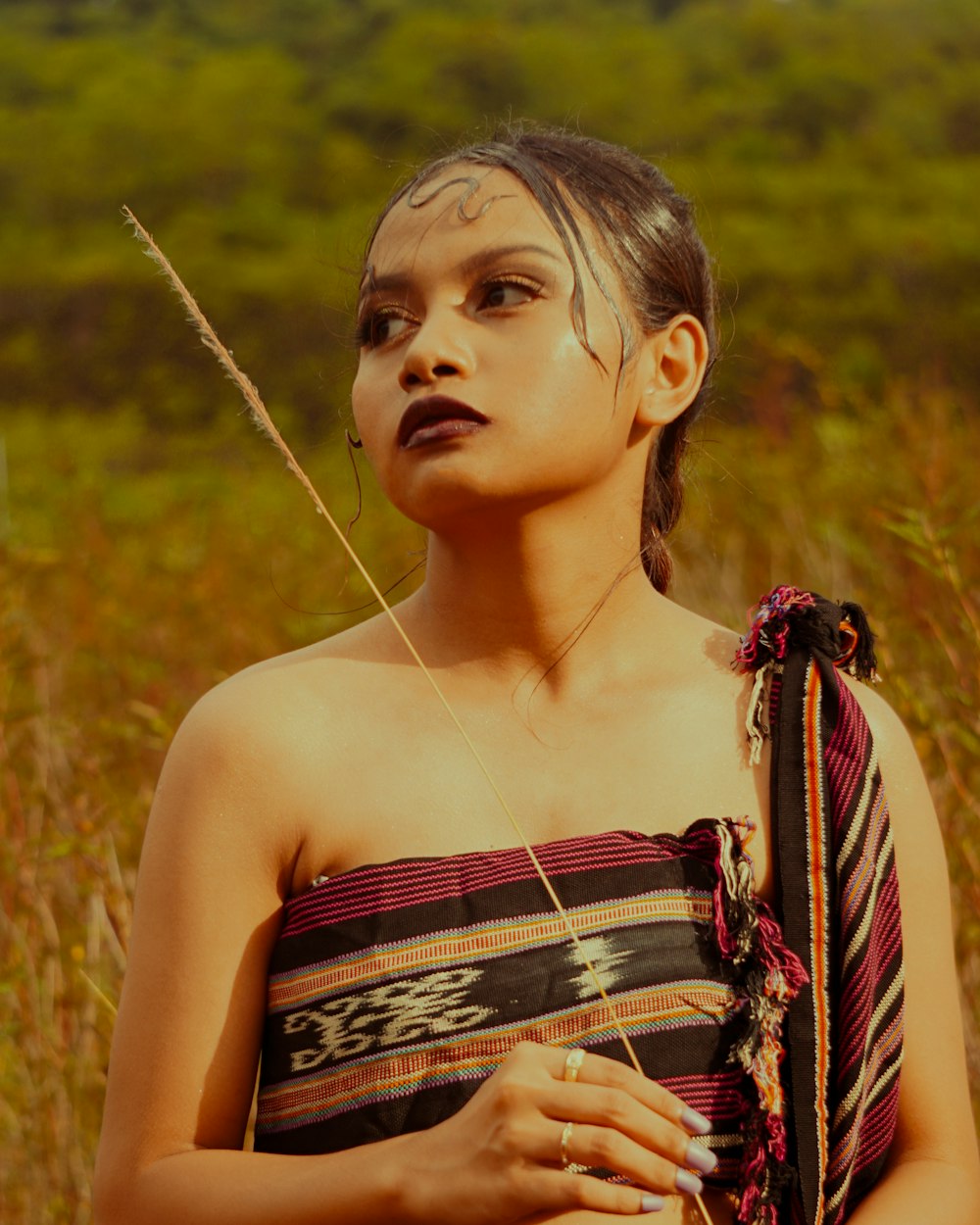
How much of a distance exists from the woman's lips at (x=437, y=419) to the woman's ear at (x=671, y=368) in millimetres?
277

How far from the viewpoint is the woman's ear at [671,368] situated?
1.88m

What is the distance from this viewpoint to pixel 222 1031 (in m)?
1.61

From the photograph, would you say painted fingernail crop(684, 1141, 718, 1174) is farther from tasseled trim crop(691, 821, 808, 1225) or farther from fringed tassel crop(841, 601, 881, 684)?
fringed tassel crop(841, 601, 881, 684)

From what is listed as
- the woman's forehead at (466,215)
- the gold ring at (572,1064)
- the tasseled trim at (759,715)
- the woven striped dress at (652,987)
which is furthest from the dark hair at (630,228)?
the gold ring at (572,1064)

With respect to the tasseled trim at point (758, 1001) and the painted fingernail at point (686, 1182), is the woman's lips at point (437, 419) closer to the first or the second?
the tasseled trim at point (758, 1001)

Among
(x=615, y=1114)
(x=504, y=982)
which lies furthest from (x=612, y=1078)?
(x=504, y=982)

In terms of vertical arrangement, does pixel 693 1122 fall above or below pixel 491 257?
below

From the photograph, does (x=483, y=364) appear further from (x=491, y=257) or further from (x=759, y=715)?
(x=759, y=715)

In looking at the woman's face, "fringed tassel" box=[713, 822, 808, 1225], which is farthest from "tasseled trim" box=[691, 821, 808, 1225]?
the woman's face

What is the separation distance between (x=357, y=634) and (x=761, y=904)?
1.75ft

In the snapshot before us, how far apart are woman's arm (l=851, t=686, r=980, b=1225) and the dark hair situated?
1.39ft

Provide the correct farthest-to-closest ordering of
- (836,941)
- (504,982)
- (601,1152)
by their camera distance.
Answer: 1. (836,941)
2. (504,982)
3. (601,1152)

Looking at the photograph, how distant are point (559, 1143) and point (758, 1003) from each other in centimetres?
32

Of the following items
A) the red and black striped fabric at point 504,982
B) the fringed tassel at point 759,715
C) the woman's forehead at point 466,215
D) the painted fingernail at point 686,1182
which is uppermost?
the woman's forehead at point 466,215
